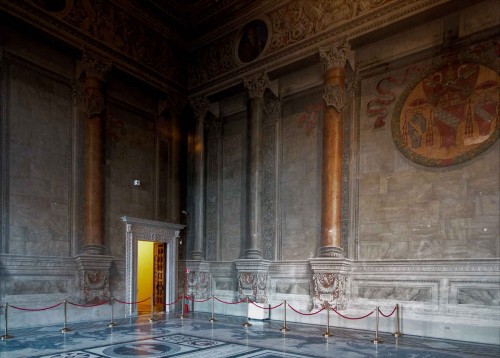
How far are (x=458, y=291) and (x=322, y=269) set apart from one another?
3253 mm

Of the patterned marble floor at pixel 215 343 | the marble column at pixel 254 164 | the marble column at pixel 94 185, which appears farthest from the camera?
the marble column at pixel 254 164

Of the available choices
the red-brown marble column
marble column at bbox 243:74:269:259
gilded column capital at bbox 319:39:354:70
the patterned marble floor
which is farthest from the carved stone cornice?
the patterned marble floor

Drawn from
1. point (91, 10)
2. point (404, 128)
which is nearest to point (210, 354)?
point (404, 128)

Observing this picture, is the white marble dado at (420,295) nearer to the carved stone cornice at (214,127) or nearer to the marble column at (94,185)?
the marble column at (94,185)

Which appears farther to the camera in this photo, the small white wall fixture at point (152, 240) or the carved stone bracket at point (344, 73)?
the small white wall fixture at point (152, 240)

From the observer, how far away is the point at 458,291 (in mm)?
9500

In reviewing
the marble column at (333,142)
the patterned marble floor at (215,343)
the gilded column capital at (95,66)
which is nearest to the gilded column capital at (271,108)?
the marble column at (333,142)

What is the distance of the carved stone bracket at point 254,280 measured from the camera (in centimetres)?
1274

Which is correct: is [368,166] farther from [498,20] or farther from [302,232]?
[498,20]

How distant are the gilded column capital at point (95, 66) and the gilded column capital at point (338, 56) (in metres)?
6.40

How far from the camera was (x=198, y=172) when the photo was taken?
600 inches

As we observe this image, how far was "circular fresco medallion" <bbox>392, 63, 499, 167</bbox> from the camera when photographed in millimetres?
9648

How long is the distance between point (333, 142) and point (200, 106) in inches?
221

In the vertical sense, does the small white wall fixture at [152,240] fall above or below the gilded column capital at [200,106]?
below
